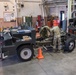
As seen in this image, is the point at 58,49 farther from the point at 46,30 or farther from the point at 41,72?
the point at 41,72

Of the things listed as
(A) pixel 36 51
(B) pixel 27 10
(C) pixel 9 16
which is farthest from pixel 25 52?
(B) pixel 27 10

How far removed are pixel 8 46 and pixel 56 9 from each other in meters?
8.66

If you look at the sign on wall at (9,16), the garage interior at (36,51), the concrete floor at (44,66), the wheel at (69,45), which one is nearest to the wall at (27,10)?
the sign on wall at (9,16)

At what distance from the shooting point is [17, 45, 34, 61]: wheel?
223 inches

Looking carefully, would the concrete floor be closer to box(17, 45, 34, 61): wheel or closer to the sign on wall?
box(17, 45, 34, 61): wheel

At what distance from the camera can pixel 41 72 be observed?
15.5 feet

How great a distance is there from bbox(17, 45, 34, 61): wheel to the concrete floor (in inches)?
8.0

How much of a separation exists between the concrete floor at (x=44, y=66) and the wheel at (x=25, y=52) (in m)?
0.20

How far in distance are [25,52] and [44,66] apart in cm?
97

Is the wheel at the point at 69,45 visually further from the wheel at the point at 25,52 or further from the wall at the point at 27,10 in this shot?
the wall at the point at 27,10

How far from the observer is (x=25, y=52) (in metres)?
5.73

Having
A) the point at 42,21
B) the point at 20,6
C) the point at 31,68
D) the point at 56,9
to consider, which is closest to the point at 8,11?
the point at 20,6

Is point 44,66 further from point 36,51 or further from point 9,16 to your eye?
point 9,16

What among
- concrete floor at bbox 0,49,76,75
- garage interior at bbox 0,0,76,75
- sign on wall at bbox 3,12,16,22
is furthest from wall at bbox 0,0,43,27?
concrete floor at bbox 0,49,76,75
